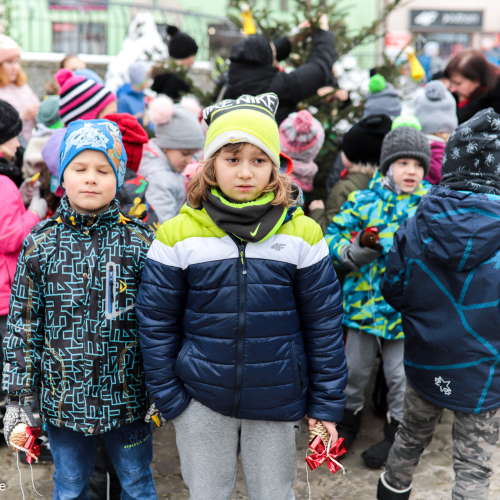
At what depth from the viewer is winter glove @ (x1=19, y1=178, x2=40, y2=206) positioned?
3596mm

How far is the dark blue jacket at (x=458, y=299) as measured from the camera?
2457 millimetres

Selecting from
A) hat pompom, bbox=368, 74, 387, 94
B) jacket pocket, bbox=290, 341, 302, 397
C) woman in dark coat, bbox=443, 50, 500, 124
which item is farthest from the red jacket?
woman in dark coat, bbox=443, 50, 500, 124

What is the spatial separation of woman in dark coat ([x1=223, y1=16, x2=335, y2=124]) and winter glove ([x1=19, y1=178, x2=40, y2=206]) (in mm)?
1628

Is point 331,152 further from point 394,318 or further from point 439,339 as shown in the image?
point 439,339

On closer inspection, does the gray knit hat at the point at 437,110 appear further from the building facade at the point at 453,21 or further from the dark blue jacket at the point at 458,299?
the building facade at the point at 453,21

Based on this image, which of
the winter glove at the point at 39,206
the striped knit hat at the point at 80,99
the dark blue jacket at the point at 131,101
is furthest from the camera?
the dark blue jacket at the point at 131,101

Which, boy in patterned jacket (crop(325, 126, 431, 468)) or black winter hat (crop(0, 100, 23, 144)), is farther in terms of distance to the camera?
black winter hat (crop(0, 100, 23, 144))

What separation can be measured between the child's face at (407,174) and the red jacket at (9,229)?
222cm

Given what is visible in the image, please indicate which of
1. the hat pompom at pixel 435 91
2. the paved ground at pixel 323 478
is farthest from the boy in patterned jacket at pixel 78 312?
the hat pompom at pixel 435 91

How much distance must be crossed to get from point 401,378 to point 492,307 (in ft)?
3.64

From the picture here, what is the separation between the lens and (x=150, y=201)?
359 centimetres

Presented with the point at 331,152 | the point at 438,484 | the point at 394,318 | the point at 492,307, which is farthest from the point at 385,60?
the point at 438,484

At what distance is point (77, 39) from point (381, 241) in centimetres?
1020

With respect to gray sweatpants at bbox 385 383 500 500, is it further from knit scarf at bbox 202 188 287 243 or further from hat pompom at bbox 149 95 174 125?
hat pompom at bbox 149 95 174 125
